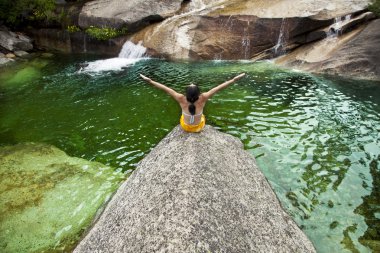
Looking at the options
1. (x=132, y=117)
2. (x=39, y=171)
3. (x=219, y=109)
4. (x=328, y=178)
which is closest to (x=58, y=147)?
(x=39, y=171)

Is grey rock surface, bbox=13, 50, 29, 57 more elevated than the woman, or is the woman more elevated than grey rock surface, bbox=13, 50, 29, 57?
the woman

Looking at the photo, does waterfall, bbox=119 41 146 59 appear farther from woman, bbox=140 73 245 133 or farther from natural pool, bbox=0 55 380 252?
woman, bbox=140 73 245 133

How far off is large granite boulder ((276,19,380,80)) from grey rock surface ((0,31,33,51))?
2648cm

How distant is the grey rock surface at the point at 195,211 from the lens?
232 inches

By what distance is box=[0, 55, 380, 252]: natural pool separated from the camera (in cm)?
908

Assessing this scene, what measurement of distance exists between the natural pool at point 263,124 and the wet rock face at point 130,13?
756 centimetres

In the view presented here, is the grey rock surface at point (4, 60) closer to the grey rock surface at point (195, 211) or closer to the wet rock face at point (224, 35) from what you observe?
the wet rock face at point (224, 35)

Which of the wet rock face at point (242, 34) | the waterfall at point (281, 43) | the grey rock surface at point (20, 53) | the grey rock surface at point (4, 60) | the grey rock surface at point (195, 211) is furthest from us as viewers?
the grey rock surface at point (20, 53)

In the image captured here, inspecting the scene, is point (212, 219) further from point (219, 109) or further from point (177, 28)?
point (177, 28)

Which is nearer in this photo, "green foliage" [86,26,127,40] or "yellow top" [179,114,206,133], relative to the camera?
"yellow top" [179,114,206,133]

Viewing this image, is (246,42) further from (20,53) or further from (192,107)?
(20,53)

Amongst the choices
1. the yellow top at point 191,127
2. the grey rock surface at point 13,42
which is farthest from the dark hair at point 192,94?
the grey rock surface at point 13,42

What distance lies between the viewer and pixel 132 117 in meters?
16.2

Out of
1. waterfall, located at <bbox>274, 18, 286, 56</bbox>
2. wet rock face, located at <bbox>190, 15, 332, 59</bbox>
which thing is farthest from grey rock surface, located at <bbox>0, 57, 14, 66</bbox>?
waterfall, located at <bbox>274, 18, 286, 56</bbox>
